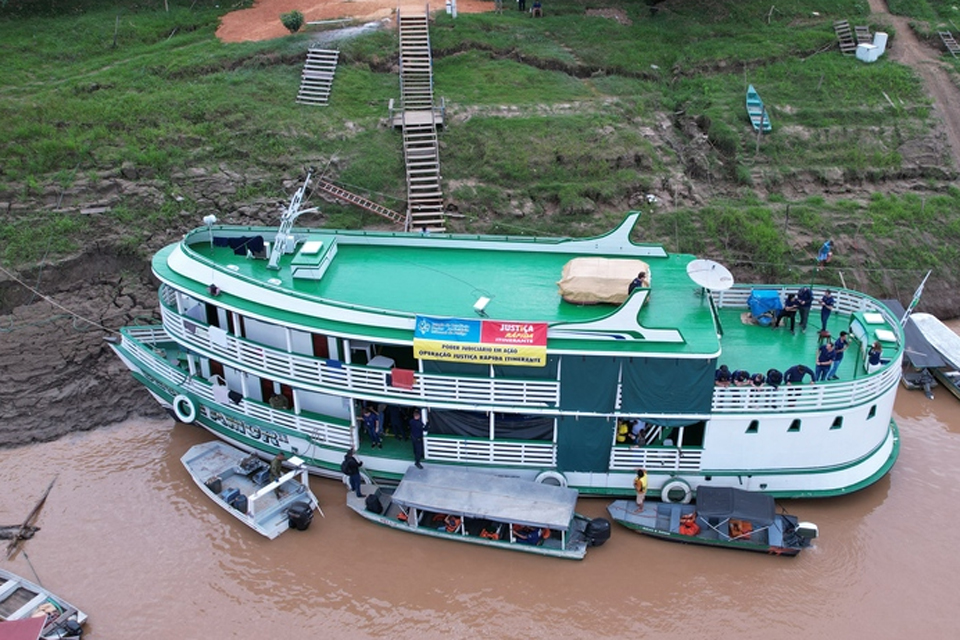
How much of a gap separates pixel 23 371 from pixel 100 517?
262 inches

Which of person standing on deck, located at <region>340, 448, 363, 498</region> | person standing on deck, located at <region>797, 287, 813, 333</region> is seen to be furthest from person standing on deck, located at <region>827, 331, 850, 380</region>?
person standing on deck, located at <region>340, 448, 363, 498</region>

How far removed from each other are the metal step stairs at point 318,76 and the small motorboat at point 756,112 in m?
16.6

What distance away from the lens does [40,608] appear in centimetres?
1631

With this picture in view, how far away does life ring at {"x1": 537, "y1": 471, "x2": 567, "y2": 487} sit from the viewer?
18.8 metres

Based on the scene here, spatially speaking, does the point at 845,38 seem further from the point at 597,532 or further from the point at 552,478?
the point at 597,532

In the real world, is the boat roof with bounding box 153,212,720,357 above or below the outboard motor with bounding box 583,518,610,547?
above

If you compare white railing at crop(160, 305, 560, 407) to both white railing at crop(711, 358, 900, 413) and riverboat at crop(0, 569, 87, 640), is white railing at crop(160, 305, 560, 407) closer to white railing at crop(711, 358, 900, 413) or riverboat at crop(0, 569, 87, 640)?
white railing at crop(711, 358, 900, 413)

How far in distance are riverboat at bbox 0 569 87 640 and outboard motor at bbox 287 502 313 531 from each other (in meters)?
4.40

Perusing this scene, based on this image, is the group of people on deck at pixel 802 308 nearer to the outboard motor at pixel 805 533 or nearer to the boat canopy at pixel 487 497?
the outboard motor at pixel 805 533

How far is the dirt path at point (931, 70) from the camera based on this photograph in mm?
33125

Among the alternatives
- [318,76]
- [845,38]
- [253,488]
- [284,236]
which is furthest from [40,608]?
[845,38]

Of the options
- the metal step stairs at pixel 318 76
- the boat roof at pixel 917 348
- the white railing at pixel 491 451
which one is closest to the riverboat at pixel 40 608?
the white railing at pixel 491 451

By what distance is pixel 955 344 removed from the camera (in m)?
25.0

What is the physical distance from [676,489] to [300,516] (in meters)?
8.43
